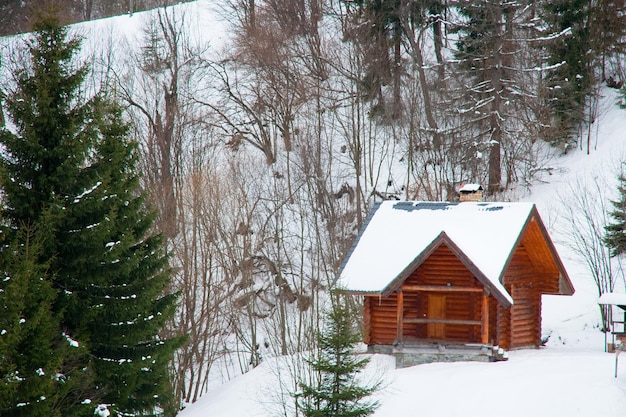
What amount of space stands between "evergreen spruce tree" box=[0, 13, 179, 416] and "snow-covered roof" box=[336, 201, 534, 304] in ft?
20.0

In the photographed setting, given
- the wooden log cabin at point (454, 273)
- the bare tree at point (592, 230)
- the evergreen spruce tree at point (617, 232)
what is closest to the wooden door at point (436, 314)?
the wooden log cabin at point (454, 273)

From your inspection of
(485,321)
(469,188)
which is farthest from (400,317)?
(469,188)

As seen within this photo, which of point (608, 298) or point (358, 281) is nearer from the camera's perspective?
point (608, 298)

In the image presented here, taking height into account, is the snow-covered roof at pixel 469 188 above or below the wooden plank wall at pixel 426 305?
above

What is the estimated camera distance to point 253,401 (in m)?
20.8

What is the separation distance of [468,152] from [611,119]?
25.6 feet

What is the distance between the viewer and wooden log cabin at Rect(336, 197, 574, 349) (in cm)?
2081

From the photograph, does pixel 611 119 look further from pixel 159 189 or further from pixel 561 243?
pixel 159 189

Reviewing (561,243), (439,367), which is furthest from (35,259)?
(561,243)

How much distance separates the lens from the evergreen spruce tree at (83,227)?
→ 52.2 feet

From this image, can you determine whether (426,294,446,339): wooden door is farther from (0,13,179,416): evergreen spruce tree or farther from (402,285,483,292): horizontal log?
(0,13,179,416): evergreen spruce tree

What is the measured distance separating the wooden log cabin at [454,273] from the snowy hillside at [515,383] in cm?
106

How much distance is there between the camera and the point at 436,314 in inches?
865

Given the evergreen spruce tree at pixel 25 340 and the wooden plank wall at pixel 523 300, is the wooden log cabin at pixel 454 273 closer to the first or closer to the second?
the wooden plank wall at pixel 523 300
